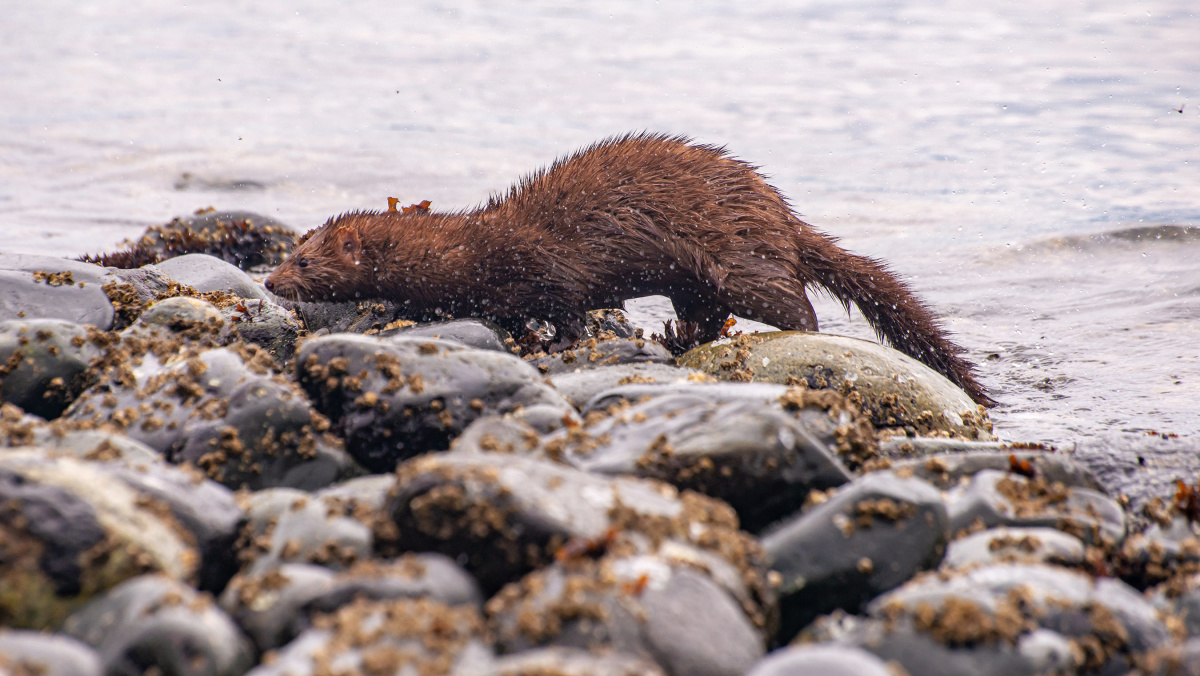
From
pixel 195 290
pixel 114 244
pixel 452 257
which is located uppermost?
pixel 452 257

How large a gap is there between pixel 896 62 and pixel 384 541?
85.2ft

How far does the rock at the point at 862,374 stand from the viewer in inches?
221

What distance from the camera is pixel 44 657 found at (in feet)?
6.95

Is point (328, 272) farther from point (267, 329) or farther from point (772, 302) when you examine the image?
point (772, 302)

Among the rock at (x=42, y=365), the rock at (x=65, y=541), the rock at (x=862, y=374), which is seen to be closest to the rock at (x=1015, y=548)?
the rock at (x=862, y=374)

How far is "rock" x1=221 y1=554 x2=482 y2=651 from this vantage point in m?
2.53

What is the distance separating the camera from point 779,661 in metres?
2.28

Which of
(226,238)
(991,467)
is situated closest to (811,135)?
(226,238)

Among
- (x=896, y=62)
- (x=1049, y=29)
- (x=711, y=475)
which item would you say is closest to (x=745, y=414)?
(x=711, y=475)

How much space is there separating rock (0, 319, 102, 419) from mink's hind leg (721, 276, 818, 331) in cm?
391

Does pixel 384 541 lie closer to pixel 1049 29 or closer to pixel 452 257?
pixel 452 257

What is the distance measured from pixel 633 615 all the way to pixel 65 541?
59.7 inches

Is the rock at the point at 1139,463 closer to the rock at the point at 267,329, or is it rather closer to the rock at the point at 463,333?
the rock at the point at 463,333

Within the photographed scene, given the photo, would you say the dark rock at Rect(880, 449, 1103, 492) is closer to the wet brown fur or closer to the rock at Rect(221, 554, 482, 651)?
the rock at Rect(221, 554, 482, 651)
